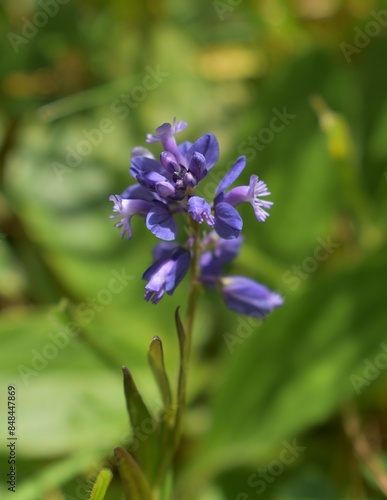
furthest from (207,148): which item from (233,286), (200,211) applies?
(233,286)

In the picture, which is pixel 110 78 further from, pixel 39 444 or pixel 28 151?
pixel 39 444

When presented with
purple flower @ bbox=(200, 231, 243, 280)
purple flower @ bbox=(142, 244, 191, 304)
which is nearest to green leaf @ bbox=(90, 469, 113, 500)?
purple flower @ bbox=(142, 244, 191, 304)

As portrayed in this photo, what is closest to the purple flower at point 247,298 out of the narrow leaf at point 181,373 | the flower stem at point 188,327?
the flower stem at point 188,327

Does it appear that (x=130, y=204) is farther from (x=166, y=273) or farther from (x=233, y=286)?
(x=233, y=286)

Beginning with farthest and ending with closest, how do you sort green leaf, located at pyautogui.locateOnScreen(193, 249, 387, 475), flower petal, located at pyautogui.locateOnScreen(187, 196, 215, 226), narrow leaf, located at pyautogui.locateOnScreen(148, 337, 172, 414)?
green leaf, located at pyautogui.locateOnScreen(193, 249, 387, 475)
narrow leaf, located at pyautogui.locateOnScreen(148, 337, 172, 414)
flower petal, located at pyautogui.locateOnScreen(187, 196, 215, 226)

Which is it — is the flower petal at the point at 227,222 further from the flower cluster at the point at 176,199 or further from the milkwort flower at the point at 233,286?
the milkwort flower at the point at 233,286

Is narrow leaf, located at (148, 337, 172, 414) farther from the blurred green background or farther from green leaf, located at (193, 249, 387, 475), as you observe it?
green leaf, located at (193, 249, 387, 475)

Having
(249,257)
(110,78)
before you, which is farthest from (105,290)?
(110,78)
